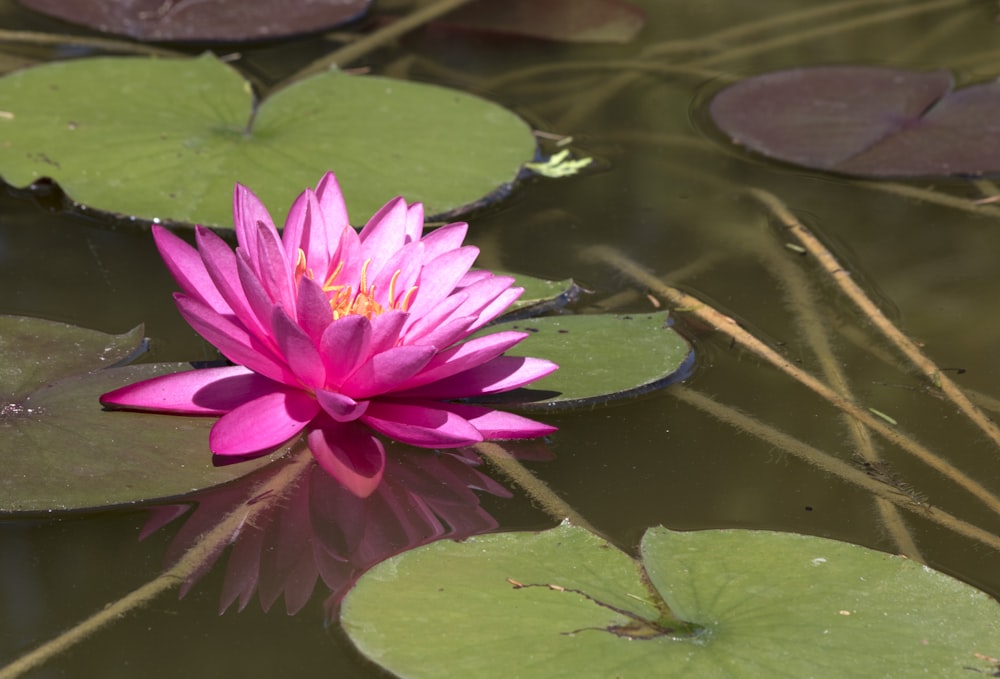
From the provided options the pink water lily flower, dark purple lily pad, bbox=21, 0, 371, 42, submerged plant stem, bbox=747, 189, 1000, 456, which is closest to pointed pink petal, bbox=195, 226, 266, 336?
the pink water lily flower

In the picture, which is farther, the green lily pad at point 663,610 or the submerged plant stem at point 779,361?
the submerged plant stem at point 779,361

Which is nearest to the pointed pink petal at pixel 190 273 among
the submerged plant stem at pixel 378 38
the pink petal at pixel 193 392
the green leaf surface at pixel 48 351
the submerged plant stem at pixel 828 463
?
the pink petal at pixel 193 392

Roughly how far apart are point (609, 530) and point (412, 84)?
1.78 meters

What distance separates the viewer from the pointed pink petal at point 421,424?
5.59 ft

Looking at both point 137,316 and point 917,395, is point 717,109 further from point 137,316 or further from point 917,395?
point 137,316

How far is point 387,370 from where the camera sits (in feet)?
5.51

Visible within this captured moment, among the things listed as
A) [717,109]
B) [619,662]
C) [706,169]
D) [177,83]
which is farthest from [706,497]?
[177,83]

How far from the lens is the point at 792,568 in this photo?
60.6 inches

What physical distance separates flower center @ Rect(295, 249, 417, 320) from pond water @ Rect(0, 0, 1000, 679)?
1.05 ft

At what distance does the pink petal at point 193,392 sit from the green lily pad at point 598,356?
392 millimetres

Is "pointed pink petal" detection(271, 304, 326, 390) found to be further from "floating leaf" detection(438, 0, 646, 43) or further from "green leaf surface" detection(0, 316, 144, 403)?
"floating leaf" detection(438, 0, 646, 43)

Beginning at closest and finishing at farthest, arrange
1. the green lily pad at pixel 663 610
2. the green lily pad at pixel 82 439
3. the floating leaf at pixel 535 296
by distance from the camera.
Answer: the green lily pad at pixel 663 610, the green lily pad at pixel 82 439, the floating leaf at pixel 535 296

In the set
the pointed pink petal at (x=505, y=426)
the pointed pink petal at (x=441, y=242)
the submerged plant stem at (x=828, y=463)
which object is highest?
the pointed pink petal at (x=441, y=242)

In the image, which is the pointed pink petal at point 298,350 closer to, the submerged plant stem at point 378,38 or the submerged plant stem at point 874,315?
the submerged plant stem at point 874,315
